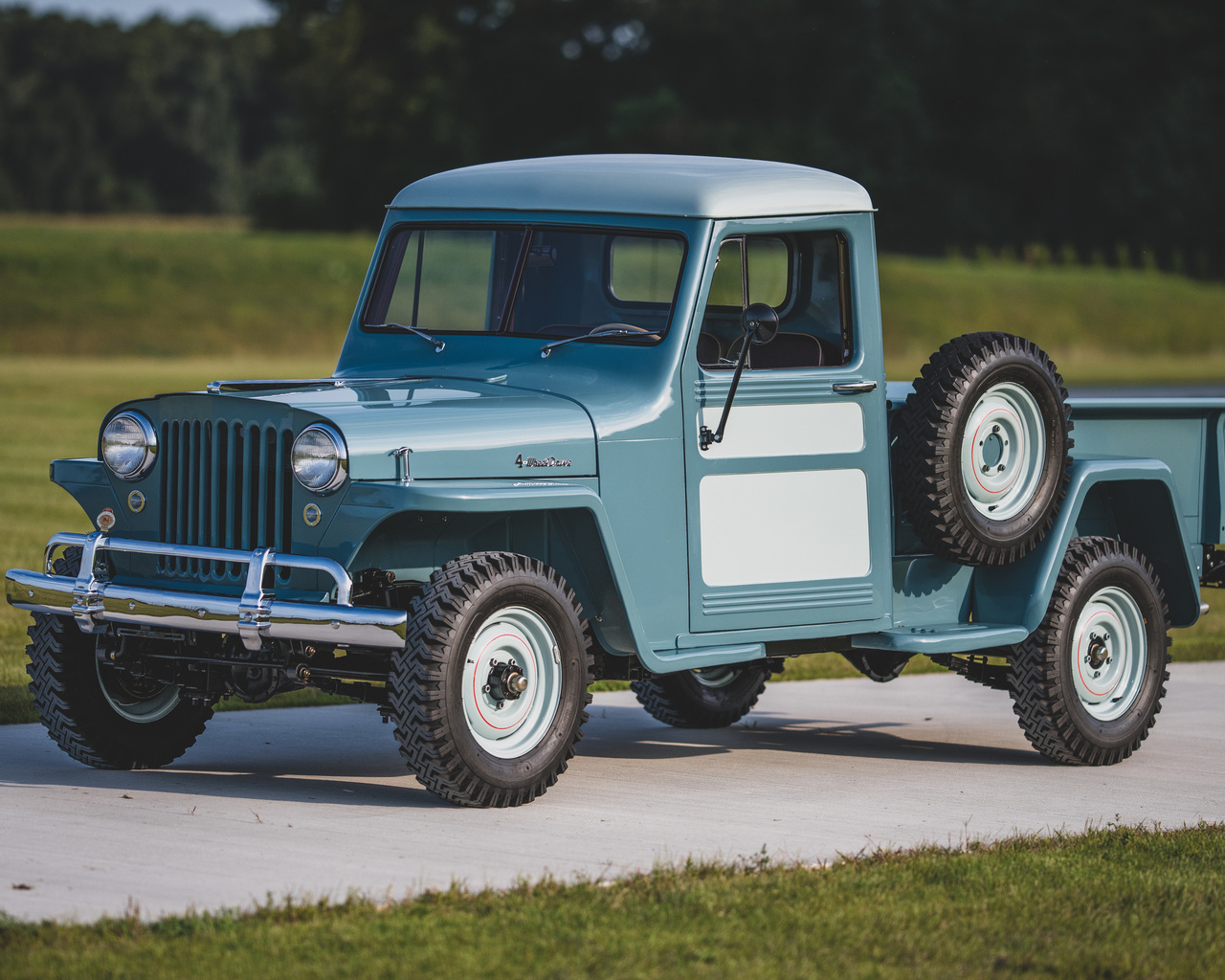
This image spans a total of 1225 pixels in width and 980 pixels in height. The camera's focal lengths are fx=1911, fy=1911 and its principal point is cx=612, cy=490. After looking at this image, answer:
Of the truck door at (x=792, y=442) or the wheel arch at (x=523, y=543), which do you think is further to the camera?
the truck door at (x=792, y=442)

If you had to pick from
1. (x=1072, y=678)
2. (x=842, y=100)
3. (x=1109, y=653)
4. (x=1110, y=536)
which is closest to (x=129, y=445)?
(x=1072, y=678)

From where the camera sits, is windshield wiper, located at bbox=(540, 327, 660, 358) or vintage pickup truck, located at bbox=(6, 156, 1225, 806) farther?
windshield wiper, located at bbox=(540, 327, 660, 358)

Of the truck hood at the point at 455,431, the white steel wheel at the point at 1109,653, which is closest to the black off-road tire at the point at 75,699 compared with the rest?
the truck hood at the point at 455,431

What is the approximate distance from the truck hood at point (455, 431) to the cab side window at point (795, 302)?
89 cm

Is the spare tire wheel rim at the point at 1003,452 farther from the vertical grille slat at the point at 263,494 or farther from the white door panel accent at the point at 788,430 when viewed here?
the vertical grille slat at the point at 263,494

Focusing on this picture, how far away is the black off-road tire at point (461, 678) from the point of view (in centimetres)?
641

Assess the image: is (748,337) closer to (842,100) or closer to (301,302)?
(301,302)

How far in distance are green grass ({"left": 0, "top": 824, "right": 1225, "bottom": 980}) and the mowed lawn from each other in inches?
1085

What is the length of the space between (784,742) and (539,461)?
2.68 metres

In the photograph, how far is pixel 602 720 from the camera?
952cm

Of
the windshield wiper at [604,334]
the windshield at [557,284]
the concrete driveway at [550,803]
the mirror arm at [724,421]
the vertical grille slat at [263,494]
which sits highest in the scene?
the windshield at [557,284]

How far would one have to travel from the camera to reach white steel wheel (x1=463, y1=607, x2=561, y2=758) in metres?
6.62

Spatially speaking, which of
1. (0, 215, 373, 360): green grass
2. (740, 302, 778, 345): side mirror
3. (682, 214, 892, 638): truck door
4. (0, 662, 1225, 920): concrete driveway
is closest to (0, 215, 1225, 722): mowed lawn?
(0, 215, 373, 360): green grass

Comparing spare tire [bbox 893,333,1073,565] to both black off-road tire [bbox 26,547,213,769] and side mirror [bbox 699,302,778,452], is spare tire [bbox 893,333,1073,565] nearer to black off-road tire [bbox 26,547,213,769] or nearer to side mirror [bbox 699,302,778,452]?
side mirror [bbox 699,302,778,452]
